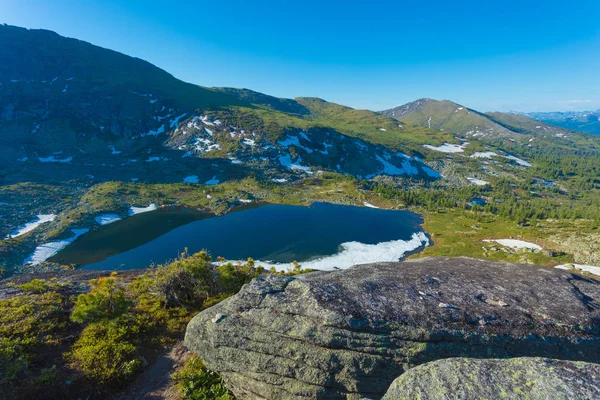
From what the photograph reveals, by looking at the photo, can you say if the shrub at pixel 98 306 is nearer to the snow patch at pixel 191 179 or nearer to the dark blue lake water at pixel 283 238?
the dark blue lake water at pixel 283 238

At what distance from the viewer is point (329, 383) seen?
11.0 metres

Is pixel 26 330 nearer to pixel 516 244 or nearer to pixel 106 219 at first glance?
pixel 106 219

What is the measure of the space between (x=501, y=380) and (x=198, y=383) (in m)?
14.4

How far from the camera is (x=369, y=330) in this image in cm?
1109

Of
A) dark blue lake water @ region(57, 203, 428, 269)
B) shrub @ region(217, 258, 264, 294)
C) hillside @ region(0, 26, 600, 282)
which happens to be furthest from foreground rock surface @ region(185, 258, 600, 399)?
hillside @ region(0, 26, 600, 282)

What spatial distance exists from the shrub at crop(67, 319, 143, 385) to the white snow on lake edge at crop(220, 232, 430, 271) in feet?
140

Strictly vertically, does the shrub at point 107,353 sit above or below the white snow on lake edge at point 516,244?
above

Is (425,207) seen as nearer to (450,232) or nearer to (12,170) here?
(450,232)

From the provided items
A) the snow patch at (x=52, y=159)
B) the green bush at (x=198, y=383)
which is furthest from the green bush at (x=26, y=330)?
the snow patch at (x=52, y=159)

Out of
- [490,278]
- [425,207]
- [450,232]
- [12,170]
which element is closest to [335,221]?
[450,232]

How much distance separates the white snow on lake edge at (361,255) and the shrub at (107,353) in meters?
42.8

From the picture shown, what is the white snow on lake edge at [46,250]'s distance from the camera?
61.6 metres

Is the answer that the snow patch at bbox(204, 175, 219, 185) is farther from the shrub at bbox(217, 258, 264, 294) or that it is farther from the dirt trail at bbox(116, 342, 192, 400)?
the dirt trail at bbox(116, 342, 192, 400)

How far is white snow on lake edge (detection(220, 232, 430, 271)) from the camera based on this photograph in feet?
206
